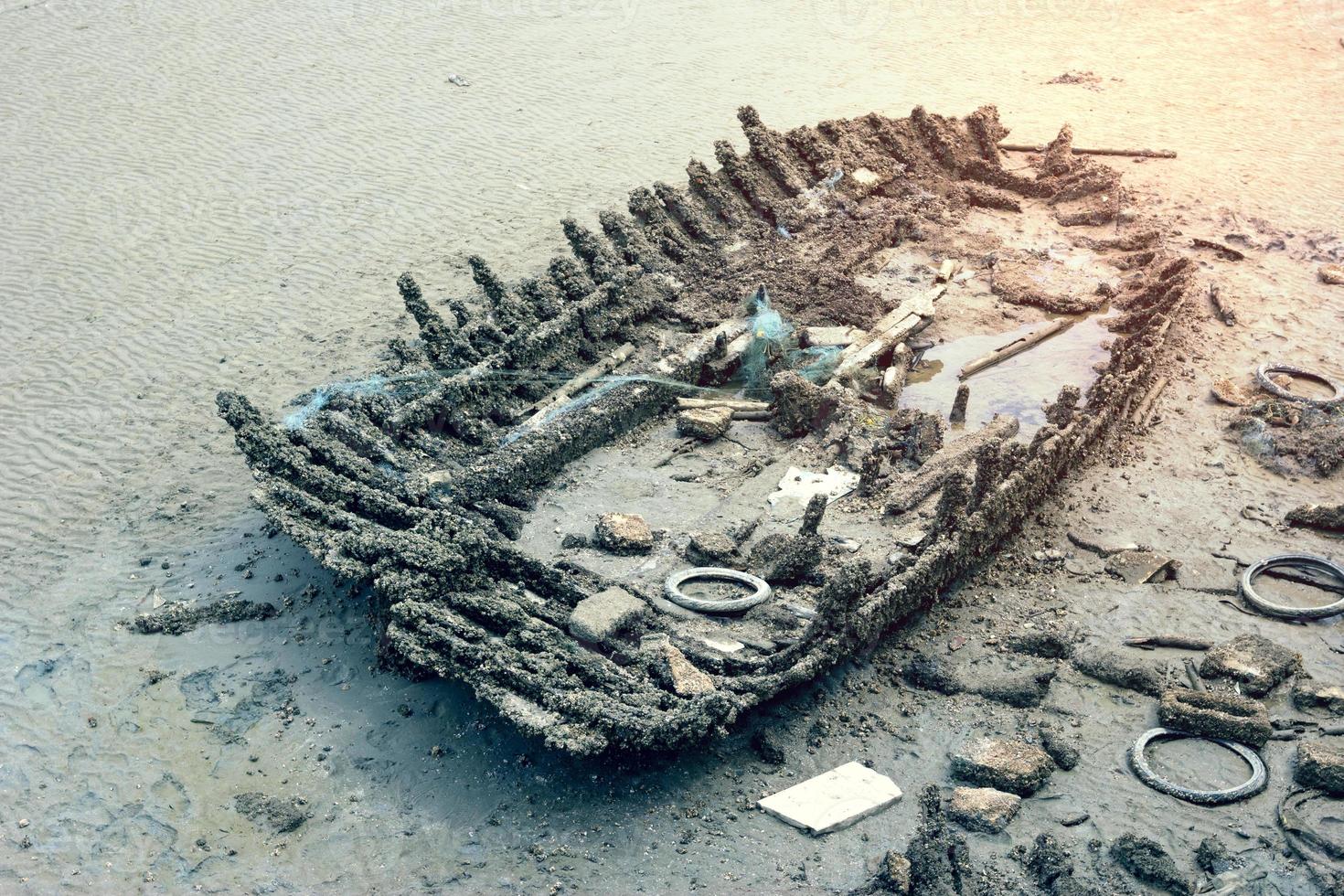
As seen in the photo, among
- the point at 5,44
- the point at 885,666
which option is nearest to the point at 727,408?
the point at 885,666

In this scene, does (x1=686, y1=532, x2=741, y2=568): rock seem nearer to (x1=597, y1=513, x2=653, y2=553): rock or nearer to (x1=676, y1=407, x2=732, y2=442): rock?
(x1=597, y1=513, x2=653, y2=553): rock

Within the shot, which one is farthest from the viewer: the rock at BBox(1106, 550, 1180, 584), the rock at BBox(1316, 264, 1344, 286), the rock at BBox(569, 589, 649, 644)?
the rock at BBox(1316, 264, 1344, 286)

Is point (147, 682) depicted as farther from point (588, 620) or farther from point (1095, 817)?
point (1095, 817)

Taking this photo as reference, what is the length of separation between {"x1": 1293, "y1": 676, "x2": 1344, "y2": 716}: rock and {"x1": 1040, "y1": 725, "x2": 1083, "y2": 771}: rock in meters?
1.84

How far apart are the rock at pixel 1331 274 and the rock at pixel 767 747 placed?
38.6 ft

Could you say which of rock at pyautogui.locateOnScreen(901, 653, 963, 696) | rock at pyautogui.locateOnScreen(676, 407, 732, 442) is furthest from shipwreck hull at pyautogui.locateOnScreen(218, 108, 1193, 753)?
rock at pyautogui.locateOnScreen(676, 407, 732, 442)

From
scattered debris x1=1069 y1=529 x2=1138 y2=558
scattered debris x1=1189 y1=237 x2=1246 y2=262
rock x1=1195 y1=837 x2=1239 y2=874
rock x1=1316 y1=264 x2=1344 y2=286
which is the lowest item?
rock x1=1195 y1=837 x2=1239 y2=874

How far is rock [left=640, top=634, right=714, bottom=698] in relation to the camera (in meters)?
7.96

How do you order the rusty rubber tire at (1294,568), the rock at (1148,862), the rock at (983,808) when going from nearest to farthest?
the rock at (1148,862), the rock at (983,808), the rusty rubber tire at (1294,568)

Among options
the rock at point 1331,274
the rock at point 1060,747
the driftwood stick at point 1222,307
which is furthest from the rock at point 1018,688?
the rock at point 1331,274

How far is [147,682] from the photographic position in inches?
367

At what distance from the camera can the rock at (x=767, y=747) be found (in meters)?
8.17

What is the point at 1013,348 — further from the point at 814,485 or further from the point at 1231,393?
the point at 814,485

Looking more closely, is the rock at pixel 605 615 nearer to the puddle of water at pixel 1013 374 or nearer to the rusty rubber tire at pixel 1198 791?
the rusty rubber tire at pixel 1198 791
